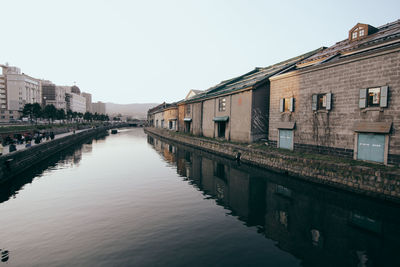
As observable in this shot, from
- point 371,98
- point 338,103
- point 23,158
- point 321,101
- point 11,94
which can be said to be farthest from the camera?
point 11,94

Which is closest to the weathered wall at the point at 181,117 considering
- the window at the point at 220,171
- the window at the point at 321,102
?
the window at the point at 220,171

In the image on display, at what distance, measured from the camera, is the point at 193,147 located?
137 ft

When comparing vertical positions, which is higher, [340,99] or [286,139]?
[340,99]

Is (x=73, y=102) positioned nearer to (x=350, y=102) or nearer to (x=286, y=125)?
(x=286, y=125)

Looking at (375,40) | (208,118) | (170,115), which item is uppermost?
(375,40)

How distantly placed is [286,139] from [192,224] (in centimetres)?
1731

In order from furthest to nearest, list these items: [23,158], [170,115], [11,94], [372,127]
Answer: [11,94] < [170,115] < [23,158] < [372,127]

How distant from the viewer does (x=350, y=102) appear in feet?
58.8

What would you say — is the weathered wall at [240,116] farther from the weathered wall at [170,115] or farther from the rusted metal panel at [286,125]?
the weathered wall at [170,115]

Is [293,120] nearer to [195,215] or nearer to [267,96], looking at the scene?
[267,96]

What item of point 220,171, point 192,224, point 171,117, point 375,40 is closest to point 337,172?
point 220,171

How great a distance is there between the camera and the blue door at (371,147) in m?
15.8

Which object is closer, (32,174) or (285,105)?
(32,174)

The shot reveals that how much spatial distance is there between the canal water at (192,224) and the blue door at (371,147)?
3870 millimetres
